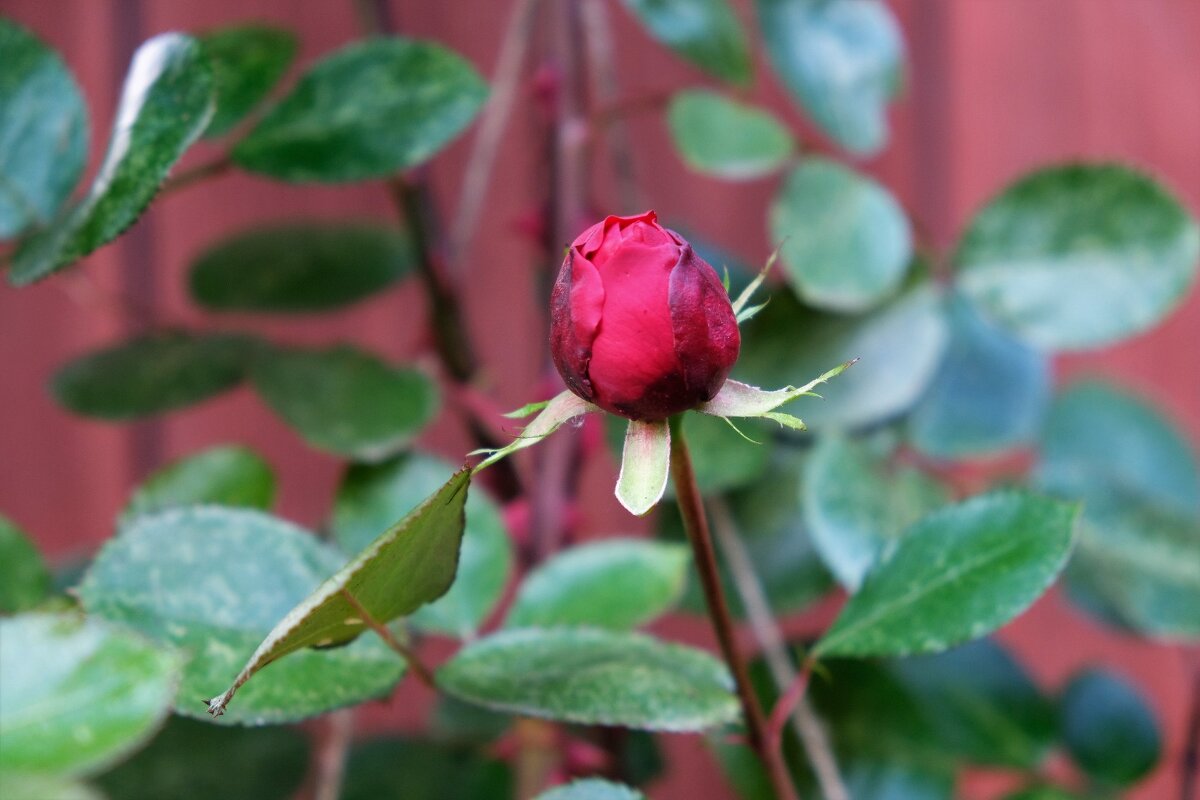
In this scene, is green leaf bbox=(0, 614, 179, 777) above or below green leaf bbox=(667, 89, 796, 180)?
above

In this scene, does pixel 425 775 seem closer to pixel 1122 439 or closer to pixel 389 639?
pixel 389 639

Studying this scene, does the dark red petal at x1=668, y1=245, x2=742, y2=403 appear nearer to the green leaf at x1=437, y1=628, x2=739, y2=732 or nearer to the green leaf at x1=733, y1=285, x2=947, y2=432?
the green leaf at x1=437, y1=628, x2=739, y2=732

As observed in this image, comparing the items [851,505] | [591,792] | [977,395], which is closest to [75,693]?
[591,792]

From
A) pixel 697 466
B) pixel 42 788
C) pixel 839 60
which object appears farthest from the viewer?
pixel 839 60

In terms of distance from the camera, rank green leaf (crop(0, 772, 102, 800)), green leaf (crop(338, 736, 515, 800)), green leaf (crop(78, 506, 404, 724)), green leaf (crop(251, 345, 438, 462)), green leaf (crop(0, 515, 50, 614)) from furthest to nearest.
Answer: green leaf (crop(338, 736, 515, 800)) → green leaf (crop(251, 345, 438, 462)) → green leaf (crop(0, 515, 50, 614)) → green leaf (crop(78, 506, 404, 724)) → green leaf (crop(0, 772, 102, 800))

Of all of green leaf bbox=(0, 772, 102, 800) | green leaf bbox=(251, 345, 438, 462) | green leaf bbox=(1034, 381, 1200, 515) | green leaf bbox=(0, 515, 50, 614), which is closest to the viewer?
green leaf bbox=(0, 772, 102, 800)

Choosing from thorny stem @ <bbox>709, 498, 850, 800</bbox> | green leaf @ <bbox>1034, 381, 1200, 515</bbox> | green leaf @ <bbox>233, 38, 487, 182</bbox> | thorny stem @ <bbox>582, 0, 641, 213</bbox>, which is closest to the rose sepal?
green leaf @ <bbox>233, 38, 487, 182</bbox>
